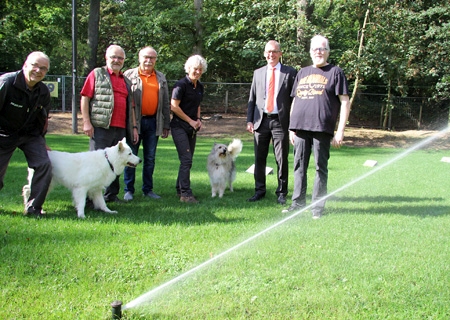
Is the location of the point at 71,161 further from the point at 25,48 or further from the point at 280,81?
the point at 25,48

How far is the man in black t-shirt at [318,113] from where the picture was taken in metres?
5.12

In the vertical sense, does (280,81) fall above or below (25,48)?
below

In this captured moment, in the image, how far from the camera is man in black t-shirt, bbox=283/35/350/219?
5125 millimetres

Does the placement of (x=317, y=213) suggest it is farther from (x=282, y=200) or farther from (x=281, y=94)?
(x=281, y=94)

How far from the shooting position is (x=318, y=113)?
5148mm

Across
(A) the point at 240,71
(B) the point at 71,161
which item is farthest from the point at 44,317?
(A) the point at 240,71

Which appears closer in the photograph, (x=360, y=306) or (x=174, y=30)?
(x=360, y=306)

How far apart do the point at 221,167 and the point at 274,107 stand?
1.42m

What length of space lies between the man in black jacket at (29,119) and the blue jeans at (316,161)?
3.13 metres

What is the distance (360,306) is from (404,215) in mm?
2840

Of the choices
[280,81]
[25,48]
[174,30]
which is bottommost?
[280,81]

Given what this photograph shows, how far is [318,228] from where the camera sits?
15.6 feet

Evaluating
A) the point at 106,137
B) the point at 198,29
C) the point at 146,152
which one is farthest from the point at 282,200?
the point at 198,29

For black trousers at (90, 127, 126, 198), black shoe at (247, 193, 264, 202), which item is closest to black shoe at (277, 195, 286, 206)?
black shoe at (247, 193, 264, 202)
